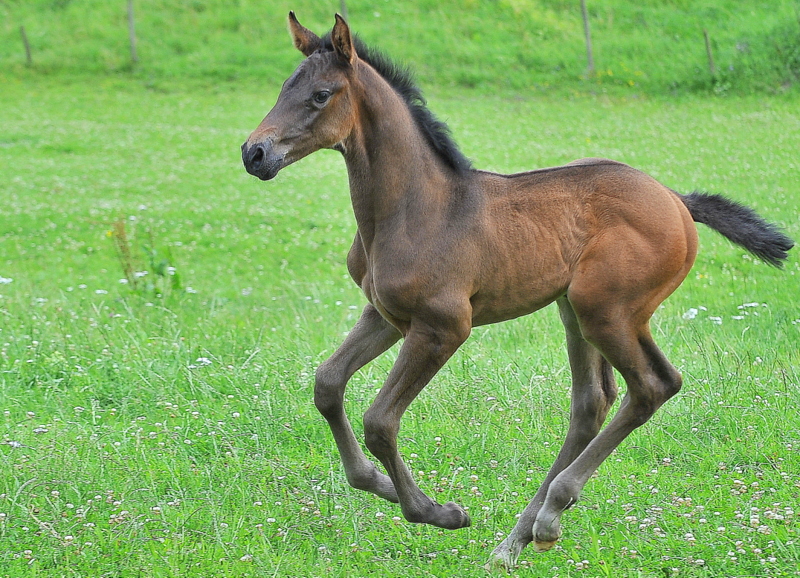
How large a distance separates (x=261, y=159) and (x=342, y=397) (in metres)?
1.28

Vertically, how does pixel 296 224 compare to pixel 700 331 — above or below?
below

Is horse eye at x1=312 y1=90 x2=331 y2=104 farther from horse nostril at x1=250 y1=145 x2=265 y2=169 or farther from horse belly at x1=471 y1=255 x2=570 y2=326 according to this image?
horse belly at x1=471 y1=255 x2=570 y2=326

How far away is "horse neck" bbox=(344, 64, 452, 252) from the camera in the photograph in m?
4.18

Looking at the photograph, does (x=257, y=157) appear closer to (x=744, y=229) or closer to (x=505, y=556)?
(x=505, y=556)

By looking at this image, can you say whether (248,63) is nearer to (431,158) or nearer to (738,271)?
(738,271)

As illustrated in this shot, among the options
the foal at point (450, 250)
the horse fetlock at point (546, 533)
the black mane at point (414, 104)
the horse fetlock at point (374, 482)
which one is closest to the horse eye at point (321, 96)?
the foal at point (450, 250)

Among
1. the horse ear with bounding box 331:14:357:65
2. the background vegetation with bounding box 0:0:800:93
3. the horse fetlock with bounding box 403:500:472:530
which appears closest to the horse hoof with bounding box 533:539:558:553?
the horse fetlock with bounding box 403:500:472:530

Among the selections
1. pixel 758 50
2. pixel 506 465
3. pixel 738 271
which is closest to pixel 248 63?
pixel 758 50

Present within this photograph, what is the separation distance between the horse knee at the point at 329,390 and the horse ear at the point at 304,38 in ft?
5.12

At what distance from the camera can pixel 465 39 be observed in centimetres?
2908

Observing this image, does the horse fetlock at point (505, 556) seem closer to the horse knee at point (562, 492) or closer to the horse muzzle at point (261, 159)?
the horse knee at point (562, 492)

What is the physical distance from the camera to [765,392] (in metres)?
5.89

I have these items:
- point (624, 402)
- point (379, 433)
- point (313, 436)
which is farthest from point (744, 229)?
point (313, 436)

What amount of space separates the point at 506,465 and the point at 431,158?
6.37 ft
